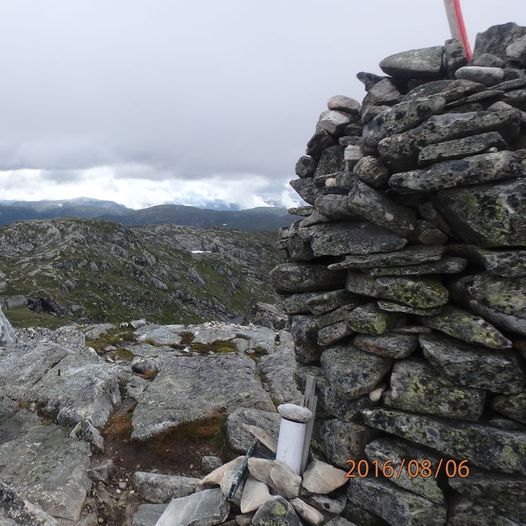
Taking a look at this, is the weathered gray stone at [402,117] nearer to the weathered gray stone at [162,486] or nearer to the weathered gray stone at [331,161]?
the weathered gray stone at [331,161]

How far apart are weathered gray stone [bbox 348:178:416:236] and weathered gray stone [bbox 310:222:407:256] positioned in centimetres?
32

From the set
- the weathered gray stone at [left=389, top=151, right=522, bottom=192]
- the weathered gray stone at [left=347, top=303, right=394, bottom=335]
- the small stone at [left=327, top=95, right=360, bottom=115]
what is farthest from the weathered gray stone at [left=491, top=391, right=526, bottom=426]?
the small stone at [left=327, top=95, right=360, bottom=115]

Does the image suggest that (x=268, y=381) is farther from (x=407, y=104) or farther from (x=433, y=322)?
(x=407, y=104)

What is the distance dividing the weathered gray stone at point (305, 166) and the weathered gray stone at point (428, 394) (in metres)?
7.54

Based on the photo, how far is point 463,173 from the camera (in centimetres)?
948

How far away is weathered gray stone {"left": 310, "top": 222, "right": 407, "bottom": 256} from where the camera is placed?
10.9m

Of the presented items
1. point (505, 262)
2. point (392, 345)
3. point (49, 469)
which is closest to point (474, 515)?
point (392, 345)

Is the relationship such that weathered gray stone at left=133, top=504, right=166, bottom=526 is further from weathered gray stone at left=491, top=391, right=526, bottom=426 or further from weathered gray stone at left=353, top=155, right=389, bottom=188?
weathered gray stone at left=353, top=155, right=389, bottom=188

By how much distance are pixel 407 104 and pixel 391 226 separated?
3218mm

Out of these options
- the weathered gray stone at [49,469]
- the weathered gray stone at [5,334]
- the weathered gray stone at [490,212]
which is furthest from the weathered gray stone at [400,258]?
the weathered gray stone at [5,334]

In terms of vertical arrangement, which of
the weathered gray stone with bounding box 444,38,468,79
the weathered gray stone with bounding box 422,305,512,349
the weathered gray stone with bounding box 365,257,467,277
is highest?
the weathered gray stone with bounding box 444,38,468,79

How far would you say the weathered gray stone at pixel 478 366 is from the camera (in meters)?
9.27

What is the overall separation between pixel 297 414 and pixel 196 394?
31.8ft

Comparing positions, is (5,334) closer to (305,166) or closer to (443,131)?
(305,166)
